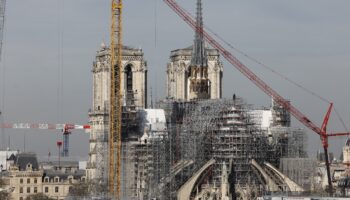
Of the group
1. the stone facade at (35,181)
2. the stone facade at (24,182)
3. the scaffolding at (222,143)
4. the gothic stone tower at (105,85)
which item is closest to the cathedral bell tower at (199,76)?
the scaffolding at (222,143)

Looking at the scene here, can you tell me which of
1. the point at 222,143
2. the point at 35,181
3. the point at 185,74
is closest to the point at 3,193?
the point at 35,181

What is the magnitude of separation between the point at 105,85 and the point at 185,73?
42.7 feet

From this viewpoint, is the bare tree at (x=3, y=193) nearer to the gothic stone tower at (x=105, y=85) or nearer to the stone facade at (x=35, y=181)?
the stone facade at (x=35, y=181)

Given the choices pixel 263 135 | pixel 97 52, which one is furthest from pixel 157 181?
pixel 97 52

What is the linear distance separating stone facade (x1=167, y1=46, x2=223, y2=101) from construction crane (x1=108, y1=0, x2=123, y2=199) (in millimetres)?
34789

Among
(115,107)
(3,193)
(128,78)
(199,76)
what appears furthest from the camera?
(128,78)

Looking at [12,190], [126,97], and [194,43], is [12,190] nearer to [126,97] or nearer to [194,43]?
[126,97]

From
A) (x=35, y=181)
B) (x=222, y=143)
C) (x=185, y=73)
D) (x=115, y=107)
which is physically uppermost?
(x=185, y=73)

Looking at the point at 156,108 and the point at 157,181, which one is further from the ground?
the point at 156,108

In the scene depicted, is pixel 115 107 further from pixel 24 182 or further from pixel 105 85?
pixel 24 182

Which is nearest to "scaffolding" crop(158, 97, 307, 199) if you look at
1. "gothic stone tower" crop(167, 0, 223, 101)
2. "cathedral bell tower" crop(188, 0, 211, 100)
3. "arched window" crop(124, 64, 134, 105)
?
"cathedral bell tower" crop(188, 0, 211, 100)

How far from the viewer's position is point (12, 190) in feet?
571

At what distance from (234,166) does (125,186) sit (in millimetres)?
17745

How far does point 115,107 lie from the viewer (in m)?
142
